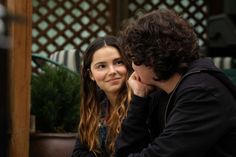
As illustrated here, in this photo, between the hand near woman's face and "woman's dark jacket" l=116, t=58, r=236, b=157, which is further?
the hand near woman's face

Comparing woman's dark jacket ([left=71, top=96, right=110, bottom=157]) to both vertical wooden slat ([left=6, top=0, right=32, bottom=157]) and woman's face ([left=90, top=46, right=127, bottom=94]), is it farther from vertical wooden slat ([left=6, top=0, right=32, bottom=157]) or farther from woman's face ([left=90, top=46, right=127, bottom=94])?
vertical wooden slat ([left=6, top=0, right=32, bottom=157])

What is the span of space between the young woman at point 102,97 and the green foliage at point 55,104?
69cm

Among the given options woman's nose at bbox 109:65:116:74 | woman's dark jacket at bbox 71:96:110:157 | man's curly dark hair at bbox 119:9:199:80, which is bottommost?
woman's dark jacket at bbox 71:96:110:157

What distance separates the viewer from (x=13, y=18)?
73 cm

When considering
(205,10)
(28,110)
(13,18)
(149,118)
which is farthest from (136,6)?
(13,18)

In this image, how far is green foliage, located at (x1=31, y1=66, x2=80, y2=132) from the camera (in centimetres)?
312

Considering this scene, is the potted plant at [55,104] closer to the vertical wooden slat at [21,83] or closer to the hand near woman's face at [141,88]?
the vertical wooden slat at [21,83]

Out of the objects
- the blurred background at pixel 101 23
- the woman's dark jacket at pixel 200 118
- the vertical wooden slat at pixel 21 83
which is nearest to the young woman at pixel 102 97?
the vertical wooden slat at pixel 21 83

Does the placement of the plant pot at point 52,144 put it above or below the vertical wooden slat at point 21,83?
below

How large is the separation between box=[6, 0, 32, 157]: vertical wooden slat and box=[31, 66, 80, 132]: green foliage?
0.28m

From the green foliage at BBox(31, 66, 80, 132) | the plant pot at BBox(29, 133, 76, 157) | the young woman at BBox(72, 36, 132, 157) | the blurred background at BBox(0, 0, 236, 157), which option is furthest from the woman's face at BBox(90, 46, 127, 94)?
the blurred background at BBox(0, 0, 236, 157)

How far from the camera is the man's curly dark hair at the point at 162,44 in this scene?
169 centimetres

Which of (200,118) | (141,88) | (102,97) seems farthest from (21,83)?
(200,118)

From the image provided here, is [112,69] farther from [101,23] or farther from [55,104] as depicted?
[101,23]
